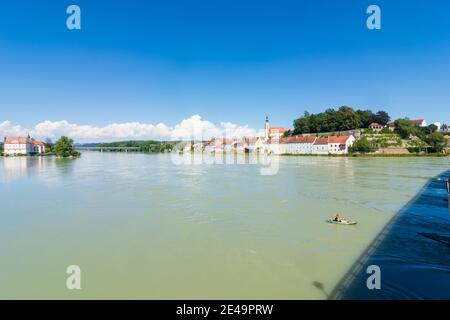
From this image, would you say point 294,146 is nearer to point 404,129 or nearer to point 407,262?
point 404,129

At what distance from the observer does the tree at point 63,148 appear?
2185 inches

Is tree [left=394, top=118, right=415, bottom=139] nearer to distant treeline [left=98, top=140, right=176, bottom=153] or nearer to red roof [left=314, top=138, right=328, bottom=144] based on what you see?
red roof [left=314, top=138, right=328, bottom=144]

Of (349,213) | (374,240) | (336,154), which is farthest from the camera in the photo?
(336,154)

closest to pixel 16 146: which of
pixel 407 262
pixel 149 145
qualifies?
pixel 149 145

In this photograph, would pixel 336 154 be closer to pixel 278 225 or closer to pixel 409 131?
pixel 409 131

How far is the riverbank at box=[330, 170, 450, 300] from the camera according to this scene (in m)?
5.30

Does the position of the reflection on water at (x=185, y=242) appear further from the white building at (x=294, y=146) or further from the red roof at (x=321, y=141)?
the white building at (x=294, y=146)

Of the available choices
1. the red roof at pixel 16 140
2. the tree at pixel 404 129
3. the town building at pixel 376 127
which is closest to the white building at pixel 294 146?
the town building at pixel 376 127

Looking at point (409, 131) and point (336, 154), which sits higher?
point (409, 131)

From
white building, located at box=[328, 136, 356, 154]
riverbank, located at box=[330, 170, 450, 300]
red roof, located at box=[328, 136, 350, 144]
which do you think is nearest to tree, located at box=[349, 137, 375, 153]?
white building, located at box=[328, 136, 356, 154]

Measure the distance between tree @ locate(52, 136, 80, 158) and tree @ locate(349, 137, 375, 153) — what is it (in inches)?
1965

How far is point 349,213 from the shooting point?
1125 centimetres
